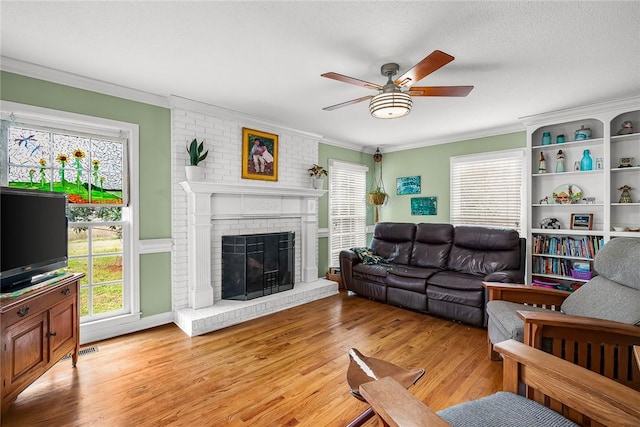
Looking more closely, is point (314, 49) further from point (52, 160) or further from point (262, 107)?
point (52, 160)

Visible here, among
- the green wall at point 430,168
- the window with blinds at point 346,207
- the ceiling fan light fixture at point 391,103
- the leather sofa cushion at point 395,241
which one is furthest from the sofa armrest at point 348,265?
the ceiling fan light fixture at point 391,103

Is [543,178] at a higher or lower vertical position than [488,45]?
lower

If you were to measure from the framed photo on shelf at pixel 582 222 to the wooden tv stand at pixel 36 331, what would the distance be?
537cm

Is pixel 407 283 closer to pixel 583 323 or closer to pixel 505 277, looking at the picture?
pixel 505 277

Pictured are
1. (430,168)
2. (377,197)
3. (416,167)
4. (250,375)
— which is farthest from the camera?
(377,197)

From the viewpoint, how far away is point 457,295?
11.4ft

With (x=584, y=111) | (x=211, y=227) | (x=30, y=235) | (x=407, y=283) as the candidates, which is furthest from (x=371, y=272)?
(x=30, y=235)

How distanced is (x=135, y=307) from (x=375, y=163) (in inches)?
183

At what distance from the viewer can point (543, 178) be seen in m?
4.15

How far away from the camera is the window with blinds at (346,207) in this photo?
17.4ft

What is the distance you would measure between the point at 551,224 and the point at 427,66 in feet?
10.8

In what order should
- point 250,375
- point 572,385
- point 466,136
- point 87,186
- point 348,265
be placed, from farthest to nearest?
point 466,136
point 348,265
point 87,186
point 250,375
point 572,385

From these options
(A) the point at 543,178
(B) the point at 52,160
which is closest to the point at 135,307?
(B) the point at 52,160

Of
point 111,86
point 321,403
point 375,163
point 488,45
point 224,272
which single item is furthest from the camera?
point 375,163
